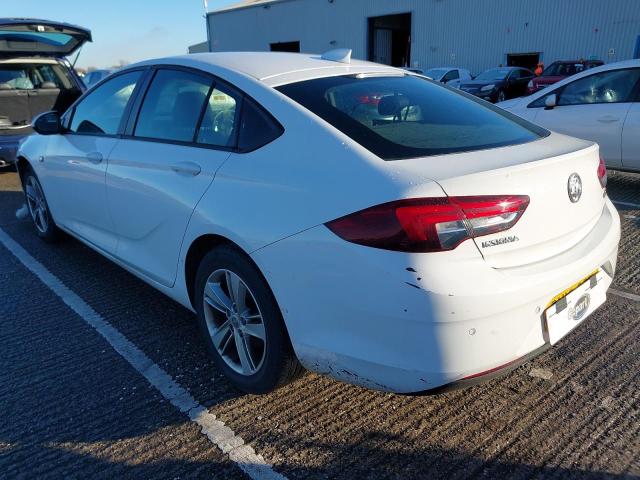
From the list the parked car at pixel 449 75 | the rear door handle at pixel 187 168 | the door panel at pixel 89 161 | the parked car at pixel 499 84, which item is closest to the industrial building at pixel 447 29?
the parked car at pixel 499 84

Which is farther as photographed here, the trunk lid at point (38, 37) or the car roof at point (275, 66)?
the trunk lid at point (38, 37)

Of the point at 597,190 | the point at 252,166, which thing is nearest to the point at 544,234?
the point at 597,190

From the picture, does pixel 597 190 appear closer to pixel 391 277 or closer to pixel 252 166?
pixel 391 277

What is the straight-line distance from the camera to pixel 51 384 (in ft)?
8.92

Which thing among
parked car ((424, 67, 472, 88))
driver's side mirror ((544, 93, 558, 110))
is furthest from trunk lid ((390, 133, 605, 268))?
parked car ((424, 67, 472, 88))

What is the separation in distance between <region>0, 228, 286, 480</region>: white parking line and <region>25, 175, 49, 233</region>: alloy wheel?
886 mm

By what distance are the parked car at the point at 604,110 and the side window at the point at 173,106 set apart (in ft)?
16.2

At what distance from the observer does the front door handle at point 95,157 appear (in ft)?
11.3

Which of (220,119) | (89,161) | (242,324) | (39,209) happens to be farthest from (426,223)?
(39,209)

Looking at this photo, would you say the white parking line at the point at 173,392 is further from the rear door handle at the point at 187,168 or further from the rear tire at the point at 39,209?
the rear door handle at the point at 187,168

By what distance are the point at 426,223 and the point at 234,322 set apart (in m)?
1.17

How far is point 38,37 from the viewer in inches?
278

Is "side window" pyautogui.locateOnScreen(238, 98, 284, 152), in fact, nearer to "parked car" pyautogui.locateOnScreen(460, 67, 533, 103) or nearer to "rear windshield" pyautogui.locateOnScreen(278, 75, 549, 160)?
"rear windshield" pyautogui.locateOnScreen(278, 75, 549, 160)

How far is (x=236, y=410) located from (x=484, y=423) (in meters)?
1.15
